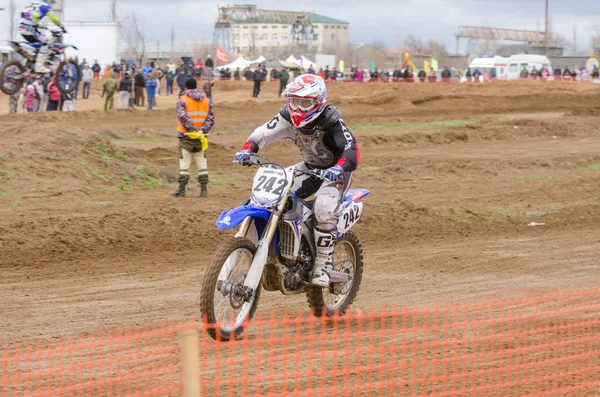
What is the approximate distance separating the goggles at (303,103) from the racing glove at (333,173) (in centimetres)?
54

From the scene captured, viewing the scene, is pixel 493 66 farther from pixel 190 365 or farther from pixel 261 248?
pixel 190 365

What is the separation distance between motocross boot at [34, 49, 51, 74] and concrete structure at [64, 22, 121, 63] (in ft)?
104

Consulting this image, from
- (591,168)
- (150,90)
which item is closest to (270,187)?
(591,168)

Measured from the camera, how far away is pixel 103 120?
2806 centimetres

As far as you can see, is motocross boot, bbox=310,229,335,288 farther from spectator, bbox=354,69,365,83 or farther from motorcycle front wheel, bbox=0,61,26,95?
spectator, bbox=354,69,365,83

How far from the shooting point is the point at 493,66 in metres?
59.1

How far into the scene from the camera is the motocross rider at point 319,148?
715cm

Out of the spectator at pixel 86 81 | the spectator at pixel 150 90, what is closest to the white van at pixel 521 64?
the spectator at pixel 86 81

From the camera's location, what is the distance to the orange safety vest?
14570 millimetres

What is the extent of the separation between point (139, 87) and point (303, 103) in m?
29.6

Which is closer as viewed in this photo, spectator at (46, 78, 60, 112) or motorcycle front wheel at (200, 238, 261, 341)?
motorcycle front wheel at (200, 238, 261, 341)

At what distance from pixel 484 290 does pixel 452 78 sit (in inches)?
1826

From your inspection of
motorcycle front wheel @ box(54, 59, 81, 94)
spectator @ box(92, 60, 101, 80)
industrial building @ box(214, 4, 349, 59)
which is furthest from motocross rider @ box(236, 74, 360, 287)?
industrial building @ box(214, 4, 349, 59)

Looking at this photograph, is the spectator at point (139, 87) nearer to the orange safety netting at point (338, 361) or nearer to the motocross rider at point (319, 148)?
the motocross rider at point (319, 148)
